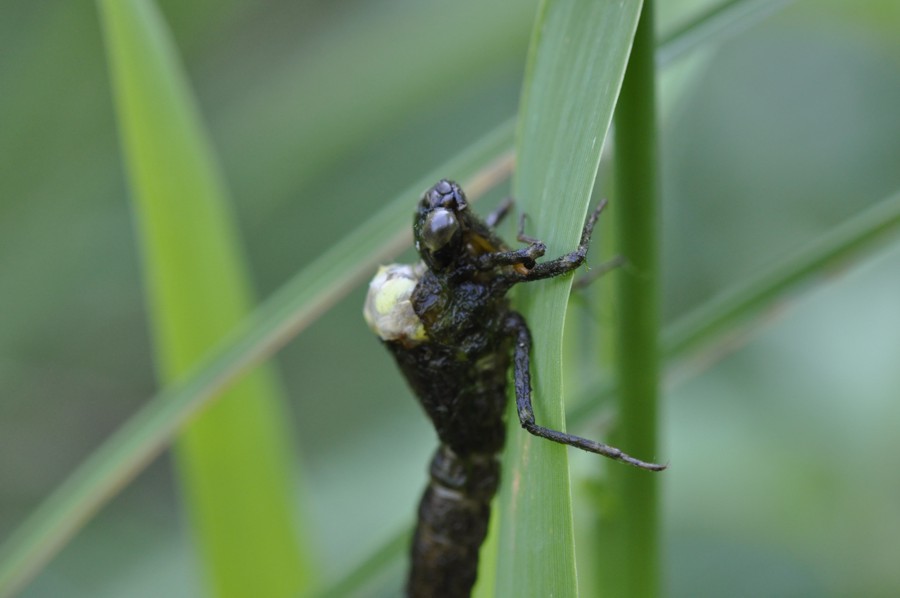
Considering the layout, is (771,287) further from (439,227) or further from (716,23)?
(439,227)

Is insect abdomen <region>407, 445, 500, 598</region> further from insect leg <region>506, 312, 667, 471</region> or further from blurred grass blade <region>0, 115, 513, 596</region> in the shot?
blurred grass blade <region>0, 115, 513, 596</region>

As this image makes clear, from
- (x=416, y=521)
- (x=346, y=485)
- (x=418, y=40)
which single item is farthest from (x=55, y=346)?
(x=416, y=521)

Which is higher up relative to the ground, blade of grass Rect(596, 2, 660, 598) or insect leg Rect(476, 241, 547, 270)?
insect leg Rect(476, 241, 547, 270)

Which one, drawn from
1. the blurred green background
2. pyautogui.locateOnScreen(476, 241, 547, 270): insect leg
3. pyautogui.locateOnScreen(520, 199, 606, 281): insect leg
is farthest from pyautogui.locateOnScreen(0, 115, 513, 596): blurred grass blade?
the blurred green background

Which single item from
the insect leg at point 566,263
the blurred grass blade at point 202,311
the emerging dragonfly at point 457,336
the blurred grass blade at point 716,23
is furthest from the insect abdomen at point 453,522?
the blurred grass blade at point 716,23

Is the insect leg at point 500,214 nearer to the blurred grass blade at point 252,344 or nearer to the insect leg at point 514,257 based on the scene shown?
the blurred grass blade at point 252,344

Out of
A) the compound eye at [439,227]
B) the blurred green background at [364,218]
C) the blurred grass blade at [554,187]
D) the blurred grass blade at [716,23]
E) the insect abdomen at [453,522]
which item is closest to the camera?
the blurred grass blade at [554,187]

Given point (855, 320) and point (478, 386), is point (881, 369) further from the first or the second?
point (478, 386)
